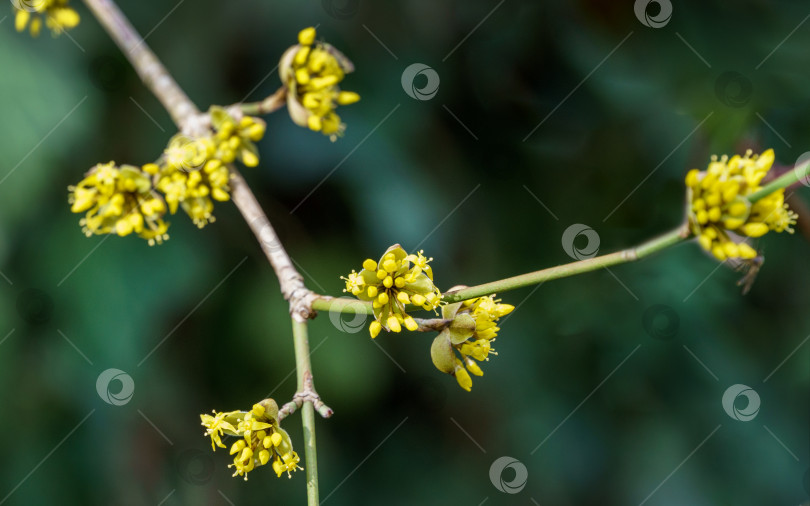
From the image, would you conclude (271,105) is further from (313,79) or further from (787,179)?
(787,179)

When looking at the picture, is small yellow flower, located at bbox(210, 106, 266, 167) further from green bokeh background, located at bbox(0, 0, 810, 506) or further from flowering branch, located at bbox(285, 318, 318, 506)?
green bokeh background, located at bbox(0, 0, 810, 506)

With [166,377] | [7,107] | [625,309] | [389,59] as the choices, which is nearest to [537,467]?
[625,309]

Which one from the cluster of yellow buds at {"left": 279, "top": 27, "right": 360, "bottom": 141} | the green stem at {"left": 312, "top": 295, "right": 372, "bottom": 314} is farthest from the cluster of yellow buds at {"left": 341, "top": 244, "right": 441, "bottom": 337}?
the cluster of yellow buds at {"left": 279, "top": 27, "right": 360, "bottom": 141}

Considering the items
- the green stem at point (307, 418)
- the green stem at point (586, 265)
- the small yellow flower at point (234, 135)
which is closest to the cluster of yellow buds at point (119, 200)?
the small yellow flower at point (234, 135)

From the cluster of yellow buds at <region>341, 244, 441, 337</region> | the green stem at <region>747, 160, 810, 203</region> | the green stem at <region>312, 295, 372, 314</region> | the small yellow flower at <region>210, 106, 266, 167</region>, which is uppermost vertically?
the green stem at <region>747, 160, 810, 203</region>

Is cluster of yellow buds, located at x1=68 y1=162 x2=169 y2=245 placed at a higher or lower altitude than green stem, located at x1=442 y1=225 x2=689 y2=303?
lower

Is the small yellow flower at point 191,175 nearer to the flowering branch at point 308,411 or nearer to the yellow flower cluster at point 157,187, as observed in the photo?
the yellow flower cluster at point 157,187
